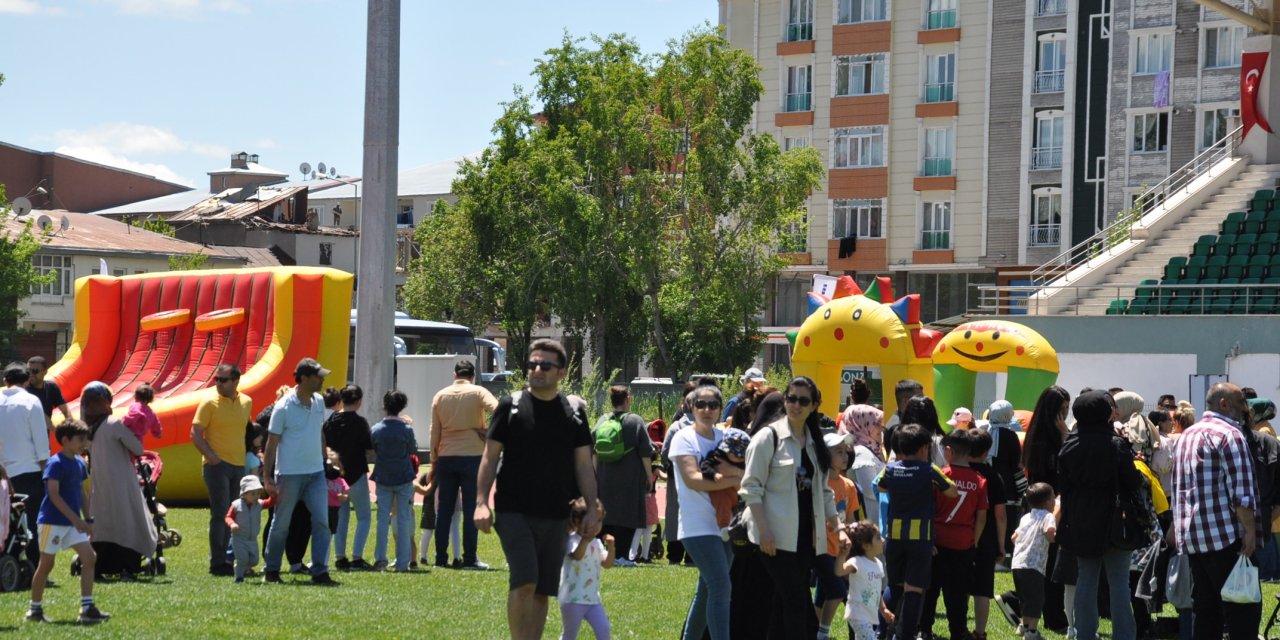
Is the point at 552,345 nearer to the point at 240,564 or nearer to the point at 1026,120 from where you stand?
the point at 240,564

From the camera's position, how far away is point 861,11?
189 ft

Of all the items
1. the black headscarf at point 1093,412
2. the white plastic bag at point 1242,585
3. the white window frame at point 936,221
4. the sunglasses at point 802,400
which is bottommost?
the white plastic bag at point 1242,585

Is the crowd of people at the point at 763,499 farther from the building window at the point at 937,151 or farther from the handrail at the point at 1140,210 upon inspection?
the building window at the point at 937,151

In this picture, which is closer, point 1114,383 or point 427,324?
point 1114,383

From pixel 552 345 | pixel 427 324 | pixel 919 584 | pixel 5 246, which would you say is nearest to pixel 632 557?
pixel 919 584

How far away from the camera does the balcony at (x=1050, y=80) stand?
5450cm

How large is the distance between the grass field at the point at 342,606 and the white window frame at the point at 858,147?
44.1m

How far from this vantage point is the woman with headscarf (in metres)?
9.88

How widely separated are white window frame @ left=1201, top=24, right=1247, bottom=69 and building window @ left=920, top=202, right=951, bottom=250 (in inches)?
383

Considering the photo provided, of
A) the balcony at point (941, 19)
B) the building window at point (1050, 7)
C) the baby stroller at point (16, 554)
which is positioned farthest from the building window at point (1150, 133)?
the baby stroller at point (16, 554)

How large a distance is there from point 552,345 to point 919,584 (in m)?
3.06

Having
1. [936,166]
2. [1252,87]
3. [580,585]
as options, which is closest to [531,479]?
[580,585]

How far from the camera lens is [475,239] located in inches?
2270

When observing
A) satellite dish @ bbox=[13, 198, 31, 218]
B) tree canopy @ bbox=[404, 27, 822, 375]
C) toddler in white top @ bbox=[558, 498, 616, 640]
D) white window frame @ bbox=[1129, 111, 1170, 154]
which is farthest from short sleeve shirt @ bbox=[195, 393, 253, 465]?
satellite dish @ bbox=[13, 198, 31, 218]
